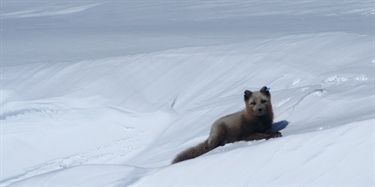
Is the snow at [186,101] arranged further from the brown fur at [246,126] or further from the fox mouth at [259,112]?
the fox mouth at [259,112]

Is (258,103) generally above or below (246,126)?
above

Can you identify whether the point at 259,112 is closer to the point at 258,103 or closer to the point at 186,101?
the point at 258,103

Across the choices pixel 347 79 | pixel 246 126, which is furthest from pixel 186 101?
pixel 246 126

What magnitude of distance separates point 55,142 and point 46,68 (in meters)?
3.49

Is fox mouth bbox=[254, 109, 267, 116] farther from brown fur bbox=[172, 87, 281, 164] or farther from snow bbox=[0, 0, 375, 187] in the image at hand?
snow bbox=[0, 0, 375, 187]

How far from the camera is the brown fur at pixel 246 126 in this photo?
6.73 metres

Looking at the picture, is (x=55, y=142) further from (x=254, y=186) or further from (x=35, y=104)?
(x=254, y=186)

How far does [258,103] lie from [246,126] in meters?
0.27

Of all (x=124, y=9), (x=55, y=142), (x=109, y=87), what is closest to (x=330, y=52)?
(x=109, y=87)

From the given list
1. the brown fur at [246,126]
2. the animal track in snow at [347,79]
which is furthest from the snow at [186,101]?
the brown fur at [246,126]

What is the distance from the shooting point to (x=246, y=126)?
6.75 m

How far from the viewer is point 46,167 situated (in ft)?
30.8

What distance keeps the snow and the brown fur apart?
0.14 metres

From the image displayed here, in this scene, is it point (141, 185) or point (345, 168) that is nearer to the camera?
point (345, 168)
